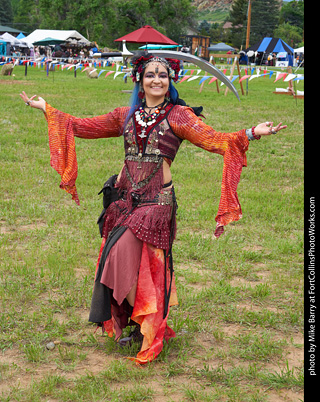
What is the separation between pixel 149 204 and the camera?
3807mm

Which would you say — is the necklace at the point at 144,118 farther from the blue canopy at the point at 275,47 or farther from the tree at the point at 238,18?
the tree at the point at 238,18

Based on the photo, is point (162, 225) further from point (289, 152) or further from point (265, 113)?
point (265, 113)

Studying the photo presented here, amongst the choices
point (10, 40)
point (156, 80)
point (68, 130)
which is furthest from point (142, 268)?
point (10, 40)

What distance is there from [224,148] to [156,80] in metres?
0.69

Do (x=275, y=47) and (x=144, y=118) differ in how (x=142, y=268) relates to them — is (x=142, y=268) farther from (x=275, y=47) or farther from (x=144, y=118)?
(x=275, y=47)

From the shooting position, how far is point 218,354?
3.93 metres

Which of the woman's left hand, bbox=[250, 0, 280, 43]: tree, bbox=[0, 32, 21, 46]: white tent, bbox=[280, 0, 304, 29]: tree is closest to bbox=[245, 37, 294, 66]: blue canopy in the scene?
bbox=[0, 32, 21, 46]: white tent

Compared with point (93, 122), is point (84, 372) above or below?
below

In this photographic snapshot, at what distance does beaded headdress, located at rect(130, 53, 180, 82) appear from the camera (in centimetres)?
387

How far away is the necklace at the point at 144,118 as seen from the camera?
380cm

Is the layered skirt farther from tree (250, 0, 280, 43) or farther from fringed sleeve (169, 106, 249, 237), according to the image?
tree (250, 0, 280, 43)

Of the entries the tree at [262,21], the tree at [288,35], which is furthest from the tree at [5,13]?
the tree at [288,35]

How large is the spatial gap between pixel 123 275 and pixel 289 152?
8.07 meters
